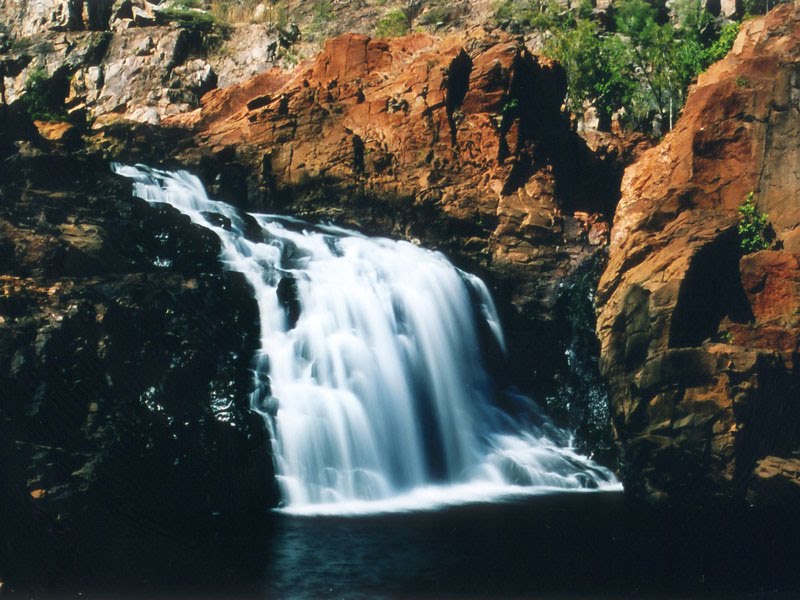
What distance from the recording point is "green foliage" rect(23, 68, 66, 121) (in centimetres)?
4200

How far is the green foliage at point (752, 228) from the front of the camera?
2366 centimetres

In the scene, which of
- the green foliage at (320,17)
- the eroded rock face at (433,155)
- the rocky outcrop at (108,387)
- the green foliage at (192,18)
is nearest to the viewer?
the rocky outcrop at (108,387)

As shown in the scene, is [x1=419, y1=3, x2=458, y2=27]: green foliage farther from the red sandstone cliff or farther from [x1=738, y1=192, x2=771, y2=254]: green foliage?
[x1=738, y1=192, x2=771, y2=254]: green foliage

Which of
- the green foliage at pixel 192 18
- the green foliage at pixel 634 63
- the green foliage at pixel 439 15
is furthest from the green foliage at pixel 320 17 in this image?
the green foliage at pixel 634 63

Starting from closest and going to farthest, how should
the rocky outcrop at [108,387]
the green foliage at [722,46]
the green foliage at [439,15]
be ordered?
1. the rocky outcrop at [108,387]
2. the green foliage at [722,46]
3. the green foliage at [439,15]

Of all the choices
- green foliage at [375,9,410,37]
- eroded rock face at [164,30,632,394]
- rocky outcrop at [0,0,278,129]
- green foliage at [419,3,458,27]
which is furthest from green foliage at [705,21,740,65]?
rocky outcrop at [0,0,278,129]

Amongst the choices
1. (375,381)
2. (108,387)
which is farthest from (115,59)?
(108,387)

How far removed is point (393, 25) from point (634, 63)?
47.0ft

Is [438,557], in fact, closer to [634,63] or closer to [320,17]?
[634,63]

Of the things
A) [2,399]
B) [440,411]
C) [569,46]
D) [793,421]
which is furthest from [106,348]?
[569,46]

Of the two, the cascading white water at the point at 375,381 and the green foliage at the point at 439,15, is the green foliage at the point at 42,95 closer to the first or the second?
the cascading white water at the point at 375,381

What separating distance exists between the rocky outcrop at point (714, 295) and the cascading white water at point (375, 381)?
9.74 ft

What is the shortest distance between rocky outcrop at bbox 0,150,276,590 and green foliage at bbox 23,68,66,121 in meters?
19.8

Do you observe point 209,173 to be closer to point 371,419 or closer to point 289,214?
point 289,214
